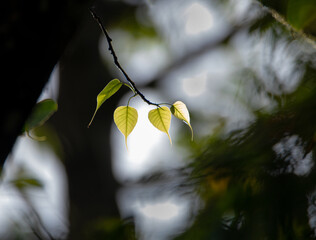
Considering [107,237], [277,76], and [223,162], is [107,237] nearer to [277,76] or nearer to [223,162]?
[223,162]

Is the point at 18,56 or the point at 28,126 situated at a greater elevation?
the point at 18,56

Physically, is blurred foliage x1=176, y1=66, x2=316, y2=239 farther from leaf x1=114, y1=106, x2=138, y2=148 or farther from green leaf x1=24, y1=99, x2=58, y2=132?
green leaf x1=24, y1=99, x2=58, y2=132

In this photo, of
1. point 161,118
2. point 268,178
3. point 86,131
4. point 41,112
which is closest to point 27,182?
point 41,112

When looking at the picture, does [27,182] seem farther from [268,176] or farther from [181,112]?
[268,176]

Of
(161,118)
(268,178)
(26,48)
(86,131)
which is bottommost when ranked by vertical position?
(86,131)

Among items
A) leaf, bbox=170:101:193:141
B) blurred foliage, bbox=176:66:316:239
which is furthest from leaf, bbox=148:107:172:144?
blurred foliage, bbox=176:66:316:239

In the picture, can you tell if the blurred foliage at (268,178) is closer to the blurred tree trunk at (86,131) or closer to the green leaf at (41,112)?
the green leaf at (41,112)

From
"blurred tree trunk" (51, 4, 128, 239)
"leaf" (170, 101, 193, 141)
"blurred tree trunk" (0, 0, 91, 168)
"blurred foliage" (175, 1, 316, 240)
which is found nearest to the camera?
"blurred tree trunk" (0, 0, 91, 168)

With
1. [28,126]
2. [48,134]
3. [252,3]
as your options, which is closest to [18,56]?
Answer: [28,126]
